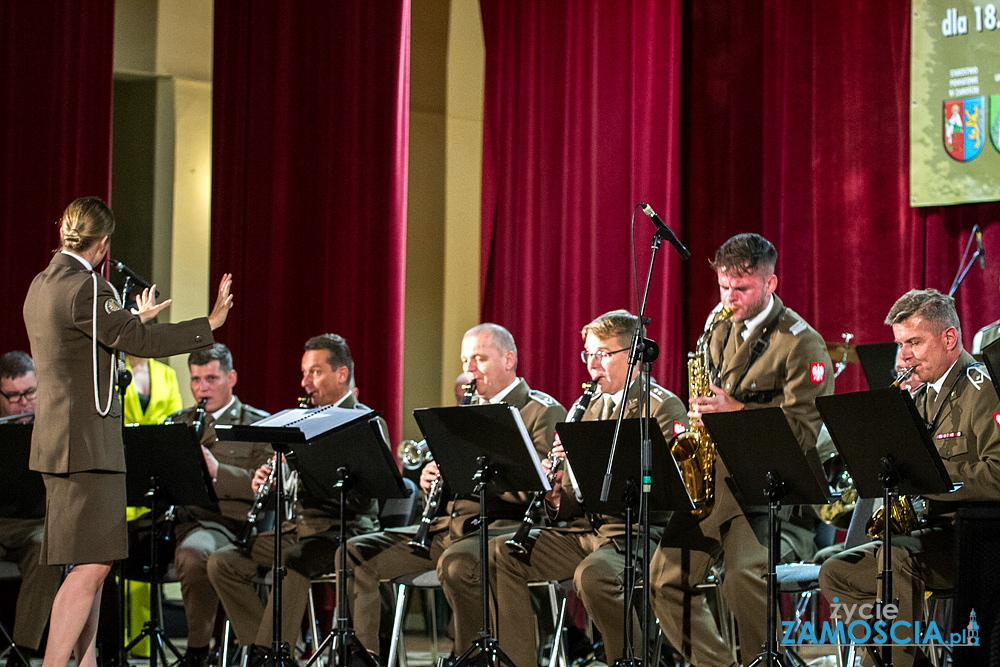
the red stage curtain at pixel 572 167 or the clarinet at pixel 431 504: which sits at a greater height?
the red stage curtain at pixel 572 167

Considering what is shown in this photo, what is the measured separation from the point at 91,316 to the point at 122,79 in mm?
4241

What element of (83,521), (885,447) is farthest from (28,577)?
(885,447)

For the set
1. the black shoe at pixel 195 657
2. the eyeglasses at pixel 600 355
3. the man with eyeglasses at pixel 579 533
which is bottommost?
the black shoe at pixel 195 657

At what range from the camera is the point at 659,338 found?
258 inches

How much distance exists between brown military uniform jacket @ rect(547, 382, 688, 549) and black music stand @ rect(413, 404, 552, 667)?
0.42 meters

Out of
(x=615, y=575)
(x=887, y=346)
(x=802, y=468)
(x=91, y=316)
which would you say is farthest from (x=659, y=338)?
(x=91, y=316)

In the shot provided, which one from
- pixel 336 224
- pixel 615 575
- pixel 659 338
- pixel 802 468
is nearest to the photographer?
pixel 802 468

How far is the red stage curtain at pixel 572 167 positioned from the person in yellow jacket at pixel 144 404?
6.43ft

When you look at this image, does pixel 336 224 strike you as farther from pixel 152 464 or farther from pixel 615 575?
pixel 615 575

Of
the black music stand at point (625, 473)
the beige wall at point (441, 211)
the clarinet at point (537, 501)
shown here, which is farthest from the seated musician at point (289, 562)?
the beige wall at point (441, 211)

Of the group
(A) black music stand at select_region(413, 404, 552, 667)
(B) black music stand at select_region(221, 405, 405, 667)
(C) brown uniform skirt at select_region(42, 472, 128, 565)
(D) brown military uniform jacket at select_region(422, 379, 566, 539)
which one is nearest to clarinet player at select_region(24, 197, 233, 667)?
(C) brown uniform skirt at select_region(42, 472, 128, 565)

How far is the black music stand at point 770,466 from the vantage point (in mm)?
4062

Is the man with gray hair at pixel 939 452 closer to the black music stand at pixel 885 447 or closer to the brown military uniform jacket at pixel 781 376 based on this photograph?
the black music stand at pixel 885 447

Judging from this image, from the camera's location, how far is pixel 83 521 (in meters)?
4.12
